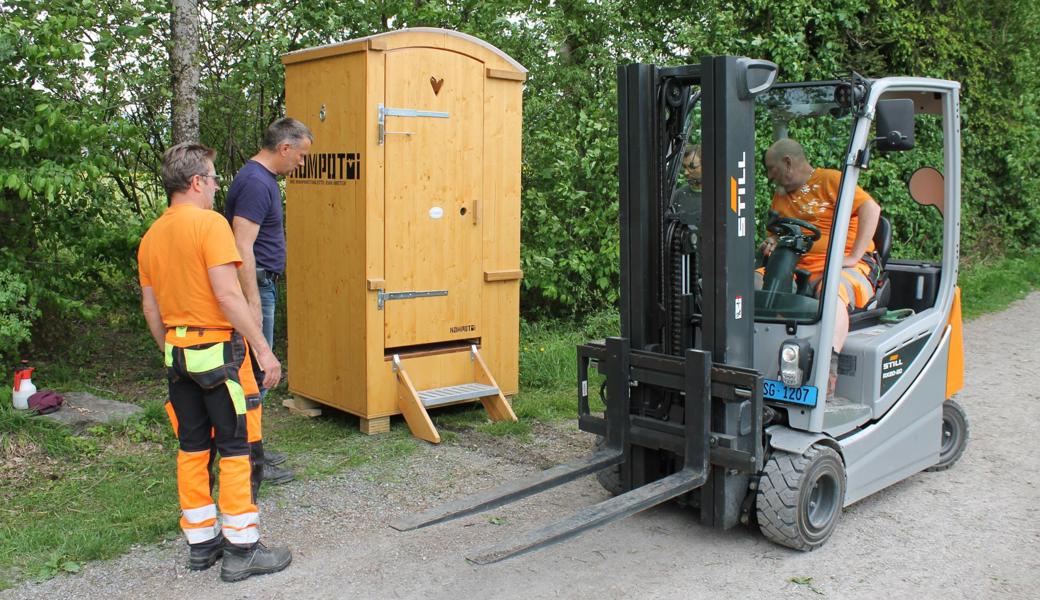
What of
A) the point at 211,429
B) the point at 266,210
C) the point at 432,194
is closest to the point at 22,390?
the point at 266,210

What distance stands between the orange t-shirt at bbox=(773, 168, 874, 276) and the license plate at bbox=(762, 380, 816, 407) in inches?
26.4

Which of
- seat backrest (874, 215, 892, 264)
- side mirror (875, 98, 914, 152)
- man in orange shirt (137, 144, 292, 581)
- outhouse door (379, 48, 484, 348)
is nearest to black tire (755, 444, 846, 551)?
seat backrest (874, 215, 892, 264)

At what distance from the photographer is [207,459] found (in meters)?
4.46

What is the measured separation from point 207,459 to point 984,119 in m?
14.0

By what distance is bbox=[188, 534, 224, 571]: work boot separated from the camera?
4480 millimetres

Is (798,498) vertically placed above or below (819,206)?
below


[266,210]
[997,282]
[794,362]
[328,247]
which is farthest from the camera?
[997,282]

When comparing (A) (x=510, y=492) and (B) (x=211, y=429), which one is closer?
(A) (x=510, y=492)

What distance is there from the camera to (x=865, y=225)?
17.3 feet

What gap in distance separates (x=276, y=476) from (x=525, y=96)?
5.25 metres

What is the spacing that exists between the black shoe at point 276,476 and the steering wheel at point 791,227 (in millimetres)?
3161

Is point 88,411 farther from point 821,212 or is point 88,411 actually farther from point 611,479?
point 821,212

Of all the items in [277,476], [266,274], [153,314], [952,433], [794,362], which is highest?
[266,274]

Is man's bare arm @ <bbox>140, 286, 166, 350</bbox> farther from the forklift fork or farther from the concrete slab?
the concrete slab
